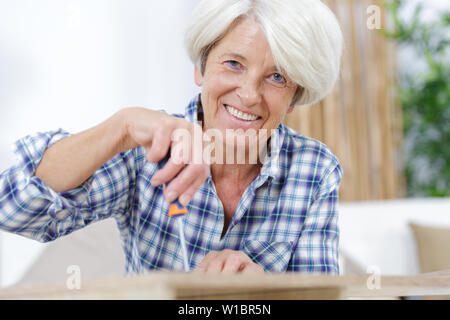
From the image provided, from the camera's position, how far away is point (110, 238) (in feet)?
3.84

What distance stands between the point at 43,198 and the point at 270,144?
0.41 metres

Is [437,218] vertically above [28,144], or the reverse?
[28,144]

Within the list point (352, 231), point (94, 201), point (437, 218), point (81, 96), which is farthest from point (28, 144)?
point (437, 218)

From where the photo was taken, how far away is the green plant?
7.33ft

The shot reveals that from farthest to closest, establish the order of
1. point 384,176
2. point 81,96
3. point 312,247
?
point 384,176, point 81,96, point 312,247

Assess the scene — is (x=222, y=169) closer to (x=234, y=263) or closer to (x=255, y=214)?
(x=255, y=214)

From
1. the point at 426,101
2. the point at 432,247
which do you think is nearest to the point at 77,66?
the point at 432,247

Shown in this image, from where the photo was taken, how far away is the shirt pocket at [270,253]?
2.58 ft

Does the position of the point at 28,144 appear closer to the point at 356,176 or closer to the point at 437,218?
the point at 437,218

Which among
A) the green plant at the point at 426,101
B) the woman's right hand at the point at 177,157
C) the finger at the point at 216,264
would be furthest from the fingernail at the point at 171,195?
the green plant at the point at 426,101

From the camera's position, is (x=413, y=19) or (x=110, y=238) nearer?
(x=110, y=238)

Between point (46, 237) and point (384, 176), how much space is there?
2.02 meters

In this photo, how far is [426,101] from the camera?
7.64 ft
